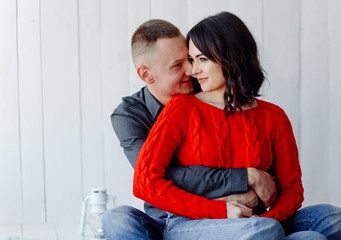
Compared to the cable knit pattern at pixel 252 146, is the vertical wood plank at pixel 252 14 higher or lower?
higher

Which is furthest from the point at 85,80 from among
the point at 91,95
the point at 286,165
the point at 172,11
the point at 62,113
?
the point at 286,165

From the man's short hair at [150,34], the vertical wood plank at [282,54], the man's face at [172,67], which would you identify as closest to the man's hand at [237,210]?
the man's face at [172,67]

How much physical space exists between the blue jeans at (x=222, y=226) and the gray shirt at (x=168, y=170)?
11cm

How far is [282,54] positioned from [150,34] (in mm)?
825

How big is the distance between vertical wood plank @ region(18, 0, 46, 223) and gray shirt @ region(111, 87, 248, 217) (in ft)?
1.76

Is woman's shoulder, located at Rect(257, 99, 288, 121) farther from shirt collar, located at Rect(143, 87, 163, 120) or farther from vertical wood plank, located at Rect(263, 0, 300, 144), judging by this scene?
vertical wood plank, located at Rect(263, 0, 300, 144)

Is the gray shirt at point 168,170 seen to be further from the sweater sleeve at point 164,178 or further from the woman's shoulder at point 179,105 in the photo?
the woman's shoulder at point 179,105

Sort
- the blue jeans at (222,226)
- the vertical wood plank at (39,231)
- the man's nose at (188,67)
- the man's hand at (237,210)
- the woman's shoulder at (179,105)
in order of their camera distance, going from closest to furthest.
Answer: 1. the blue jeans at (222,226)
2. the man's hand at (237,210)
3. the woman's shoulder at (179,105)
4. the man's nose at (188,67)
5. the vertical wood plank at (39,231)

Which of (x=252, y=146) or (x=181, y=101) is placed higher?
(x=181, y=101)

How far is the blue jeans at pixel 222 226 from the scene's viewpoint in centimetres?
159

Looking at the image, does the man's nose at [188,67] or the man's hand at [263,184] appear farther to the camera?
the man's nose at [188,67]

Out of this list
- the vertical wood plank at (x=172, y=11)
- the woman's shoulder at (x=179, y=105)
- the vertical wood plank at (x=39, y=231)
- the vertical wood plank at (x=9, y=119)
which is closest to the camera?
the woman's shoulder at (x=179, y=105)

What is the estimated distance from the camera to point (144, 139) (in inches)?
78.8

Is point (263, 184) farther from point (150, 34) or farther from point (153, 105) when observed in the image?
point (150, 34)
